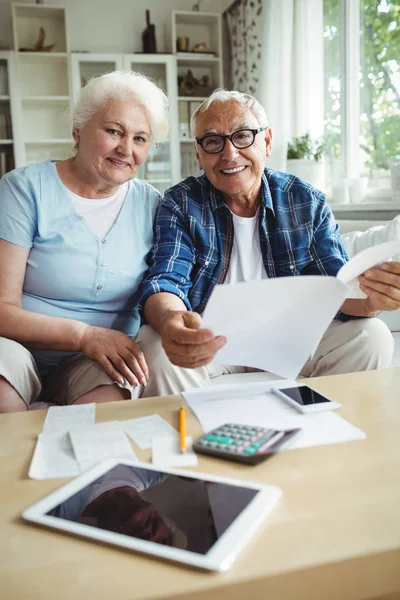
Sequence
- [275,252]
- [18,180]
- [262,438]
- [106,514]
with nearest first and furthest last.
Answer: [106,514] → [262,438] → [18,180] → [275,252]

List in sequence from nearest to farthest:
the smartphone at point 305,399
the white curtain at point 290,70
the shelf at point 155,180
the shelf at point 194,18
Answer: the smartphone at point 305,399
the white curtain at point 290,70
the shelf at point 194,18
the shelf at point 155,180

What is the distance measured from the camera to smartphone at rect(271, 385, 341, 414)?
964 mm

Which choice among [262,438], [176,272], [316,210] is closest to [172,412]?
[262,438]

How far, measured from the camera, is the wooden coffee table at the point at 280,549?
53 cm

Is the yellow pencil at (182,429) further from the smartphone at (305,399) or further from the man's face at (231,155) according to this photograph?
the man's face at (231,155)

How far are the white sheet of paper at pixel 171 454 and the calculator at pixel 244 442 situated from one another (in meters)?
0.02

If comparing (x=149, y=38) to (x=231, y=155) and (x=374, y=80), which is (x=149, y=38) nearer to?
(x=374, y=80)

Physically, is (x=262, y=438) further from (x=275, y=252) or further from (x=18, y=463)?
(x=275, y=252)

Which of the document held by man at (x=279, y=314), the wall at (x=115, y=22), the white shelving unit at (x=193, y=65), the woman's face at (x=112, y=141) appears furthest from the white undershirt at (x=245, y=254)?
the wall at (x=115, y=22)

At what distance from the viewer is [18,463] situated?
31.9 inches

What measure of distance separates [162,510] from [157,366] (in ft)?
2.31

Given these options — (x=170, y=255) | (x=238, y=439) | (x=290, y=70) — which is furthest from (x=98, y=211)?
(x=290, y=70)

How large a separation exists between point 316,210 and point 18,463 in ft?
3.65

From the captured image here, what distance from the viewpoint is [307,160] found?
11.2 feet
